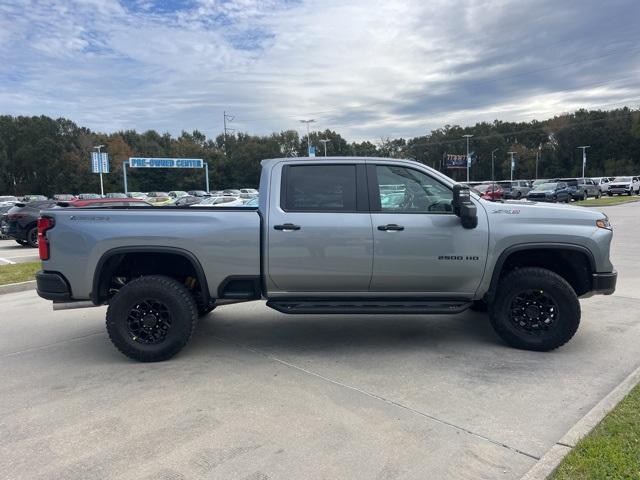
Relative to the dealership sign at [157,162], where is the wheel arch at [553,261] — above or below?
below

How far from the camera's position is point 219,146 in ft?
356

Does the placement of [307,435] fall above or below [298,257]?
below

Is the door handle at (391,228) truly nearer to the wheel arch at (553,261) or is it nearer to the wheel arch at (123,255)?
the wheel arch at (553,261)

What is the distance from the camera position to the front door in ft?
15.5

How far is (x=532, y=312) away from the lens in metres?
4.93

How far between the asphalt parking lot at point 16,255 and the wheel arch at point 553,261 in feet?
38.1

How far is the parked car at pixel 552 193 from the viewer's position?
32688 mm

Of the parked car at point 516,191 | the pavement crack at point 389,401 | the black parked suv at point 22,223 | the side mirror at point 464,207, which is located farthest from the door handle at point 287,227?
the parked car at point 516,191

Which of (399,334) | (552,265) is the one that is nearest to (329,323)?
(399,334)

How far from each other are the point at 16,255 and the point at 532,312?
557 inches

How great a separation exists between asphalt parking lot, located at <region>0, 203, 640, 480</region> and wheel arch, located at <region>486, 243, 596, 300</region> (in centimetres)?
70

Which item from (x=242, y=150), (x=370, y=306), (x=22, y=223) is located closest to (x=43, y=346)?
(x=370, y=306)

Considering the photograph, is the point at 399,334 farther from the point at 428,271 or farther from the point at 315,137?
the point at 315,137

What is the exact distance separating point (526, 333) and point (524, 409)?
1.42 metres
